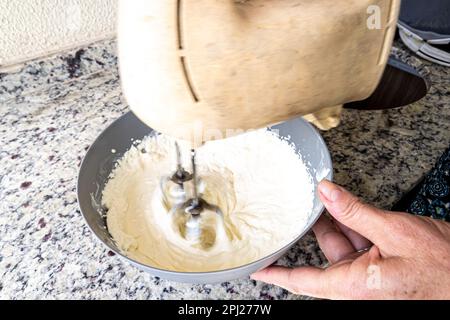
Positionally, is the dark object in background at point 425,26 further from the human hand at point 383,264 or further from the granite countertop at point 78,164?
the human hand at point 383,264

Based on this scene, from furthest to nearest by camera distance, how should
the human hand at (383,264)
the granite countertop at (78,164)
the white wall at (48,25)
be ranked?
the white wall at (48,25) → the granite countertop at (78,164) → the human hand at (383,264)

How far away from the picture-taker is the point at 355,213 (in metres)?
0.50

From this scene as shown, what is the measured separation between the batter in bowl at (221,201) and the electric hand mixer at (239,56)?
0.26m

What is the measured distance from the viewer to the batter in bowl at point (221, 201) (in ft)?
1.94

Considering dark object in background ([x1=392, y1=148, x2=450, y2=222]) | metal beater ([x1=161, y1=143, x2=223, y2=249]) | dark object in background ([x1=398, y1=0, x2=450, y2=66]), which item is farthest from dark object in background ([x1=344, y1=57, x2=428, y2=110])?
metal beater ([x1=161, y1=143, x2=223, y2=249])

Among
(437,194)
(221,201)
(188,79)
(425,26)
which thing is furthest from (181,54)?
(425,26)

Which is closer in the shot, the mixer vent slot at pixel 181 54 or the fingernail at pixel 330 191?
the mixer vent slot at pixel 181 54

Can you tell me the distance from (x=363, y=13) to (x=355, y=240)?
36 cm

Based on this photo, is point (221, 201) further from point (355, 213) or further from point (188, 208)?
point (355, 213)

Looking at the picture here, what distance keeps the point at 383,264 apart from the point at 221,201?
0.89 ft

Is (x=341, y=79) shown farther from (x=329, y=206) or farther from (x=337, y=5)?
(x=329, y=206)

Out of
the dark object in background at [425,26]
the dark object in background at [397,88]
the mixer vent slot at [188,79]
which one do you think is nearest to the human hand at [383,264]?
the mixer vent slot at [188,79]

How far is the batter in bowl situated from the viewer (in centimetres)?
59
